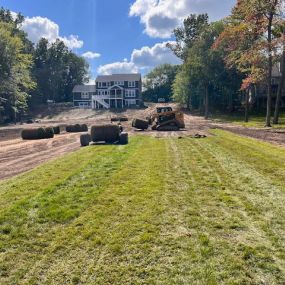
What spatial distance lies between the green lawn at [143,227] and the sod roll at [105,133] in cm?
986

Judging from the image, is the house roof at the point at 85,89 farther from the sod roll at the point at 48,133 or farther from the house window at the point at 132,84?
the sod roll at the point at 48,133

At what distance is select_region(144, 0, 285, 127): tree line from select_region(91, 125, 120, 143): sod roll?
63.8ft

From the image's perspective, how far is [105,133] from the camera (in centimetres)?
2003

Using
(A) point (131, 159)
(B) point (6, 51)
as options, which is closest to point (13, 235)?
(A) point (131, 159)

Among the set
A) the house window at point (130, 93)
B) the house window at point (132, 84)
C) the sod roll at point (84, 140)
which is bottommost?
the sod roll at point (84, 140)

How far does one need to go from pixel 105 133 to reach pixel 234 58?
24.1m

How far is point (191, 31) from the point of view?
81.8m

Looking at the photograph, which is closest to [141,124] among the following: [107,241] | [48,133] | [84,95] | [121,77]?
[48,133]

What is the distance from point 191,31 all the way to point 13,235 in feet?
271

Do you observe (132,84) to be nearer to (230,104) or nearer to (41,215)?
(230,104)

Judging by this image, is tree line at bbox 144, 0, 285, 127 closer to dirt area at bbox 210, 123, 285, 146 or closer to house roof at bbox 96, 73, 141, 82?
dirt area at bbox 210, 123, 285, 146

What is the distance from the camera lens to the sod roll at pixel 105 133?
20.0m

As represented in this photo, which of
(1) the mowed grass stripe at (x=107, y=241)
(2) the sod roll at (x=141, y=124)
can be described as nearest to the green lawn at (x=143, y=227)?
(1) the mowed grass stripe at (x=107, y=241)

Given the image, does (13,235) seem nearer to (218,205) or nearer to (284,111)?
A: (218,205)
